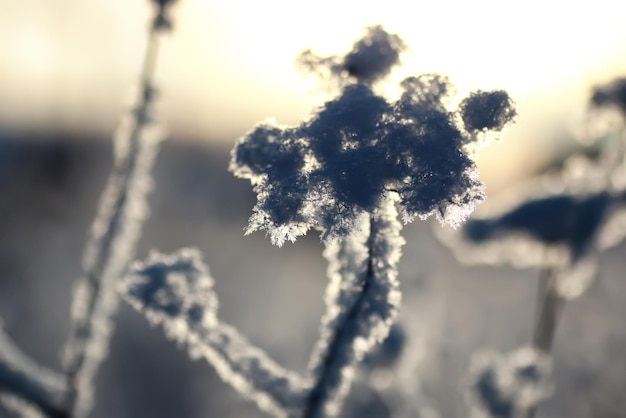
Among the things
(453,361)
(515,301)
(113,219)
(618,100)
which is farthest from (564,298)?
(515,301)

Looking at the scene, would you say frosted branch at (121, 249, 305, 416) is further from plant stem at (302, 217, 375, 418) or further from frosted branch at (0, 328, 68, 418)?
frosted branch at (0, 328, 68, 418)

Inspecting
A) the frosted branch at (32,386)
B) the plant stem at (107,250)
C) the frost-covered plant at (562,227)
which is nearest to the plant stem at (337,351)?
the plant stem at (107,250)

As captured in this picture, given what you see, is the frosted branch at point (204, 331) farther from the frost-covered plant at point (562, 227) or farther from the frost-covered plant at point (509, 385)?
the frost-covered plant at point (562, 227)

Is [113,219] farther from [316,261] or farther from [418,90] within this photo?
[316,261]

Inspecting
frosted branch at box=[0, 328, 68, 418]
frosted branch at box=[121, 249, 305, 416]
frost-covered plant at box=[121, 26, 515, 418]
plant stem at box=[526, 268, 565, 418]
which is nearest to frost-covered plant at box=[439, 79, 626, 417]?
plant stem at box=[526, 268, 565, 418]

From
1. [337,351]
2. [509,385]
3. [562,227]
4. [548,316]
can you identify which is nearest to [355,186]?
[337,351]

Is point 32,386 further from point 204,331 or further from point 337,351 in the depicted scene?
point 337,351

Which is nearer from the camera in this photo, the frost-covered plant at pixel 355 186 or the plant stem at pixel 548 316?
the frost-covered plant at pixel 355 186
